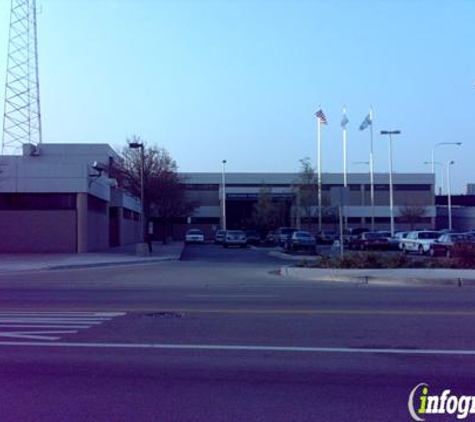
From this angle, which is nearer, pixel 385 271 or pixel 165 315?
pixel 165 315

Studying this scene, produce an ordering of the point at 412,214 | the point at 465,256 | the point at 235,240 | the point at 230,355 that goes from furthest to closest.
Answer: the point at 412,214
the point at 235,240
the point at 465,256
the point at 230,355

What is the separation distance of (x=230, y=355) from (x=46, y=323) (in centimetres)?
460

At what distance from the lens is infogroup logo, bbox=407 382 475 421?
22.0 ft

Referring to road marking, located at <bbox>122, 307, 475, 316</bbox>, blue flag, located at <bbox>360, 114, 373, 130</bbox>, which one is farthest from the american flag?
road marking, located at <bbox>122, 307, 475, 316</bbox>

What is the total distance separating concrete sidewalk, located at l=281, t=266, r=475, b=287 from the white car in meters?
19.5

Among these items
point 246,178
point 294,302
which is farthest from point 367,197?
point 294,302

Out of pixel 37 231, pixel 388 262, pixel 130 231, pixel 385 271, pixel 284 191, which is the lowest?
pixel 385 271

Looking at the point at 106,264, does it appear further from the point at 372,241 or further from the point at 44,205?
the point at 372,241

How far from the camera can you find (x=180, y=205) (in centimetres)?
6700

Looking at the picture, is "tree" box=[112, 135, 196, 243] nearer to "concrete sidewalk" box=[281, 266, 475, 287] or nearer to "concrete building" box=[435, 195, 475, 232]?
"concrete sidewalk" box=[281, 266, 475, 287]

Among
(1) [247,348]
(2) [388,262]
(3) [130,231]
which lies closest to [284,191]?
(3) [130,231]

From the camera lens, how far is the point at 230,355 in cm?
952

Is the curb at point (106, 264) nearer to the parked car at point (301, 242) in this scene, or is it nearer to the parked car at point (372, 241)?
the parked car at point (301, 242)

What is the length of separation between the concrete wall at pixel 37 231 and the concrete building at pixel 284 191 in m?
44.1
